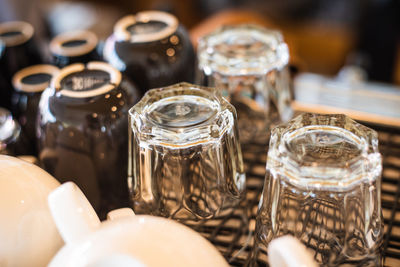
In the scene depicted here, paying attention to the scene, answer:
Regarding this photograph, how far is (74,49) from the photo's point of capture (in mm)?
468

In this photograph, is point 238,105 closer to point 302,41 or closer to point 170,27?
point 170,27

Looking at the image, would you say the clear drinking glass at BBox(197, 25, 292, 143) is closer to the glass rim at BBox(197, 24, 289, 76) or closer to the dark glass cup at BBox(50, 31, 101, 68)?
the glass rim at BBox(197, 24, 289, 76)

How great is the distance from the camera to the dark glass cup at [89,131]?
0.33m

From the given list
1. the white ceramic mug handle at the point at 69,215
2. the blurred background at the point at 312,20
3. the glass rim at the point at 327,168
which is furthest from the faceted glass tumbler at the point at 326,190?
the blurred background at the point at 312,20

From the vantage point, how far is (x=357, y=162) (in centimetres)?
26

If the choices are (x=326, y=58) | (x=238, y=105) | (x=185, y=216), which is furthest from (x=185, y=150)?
(x=326, y=58)

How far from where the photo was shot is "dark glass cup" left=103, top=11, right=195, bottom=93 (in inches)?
16.2

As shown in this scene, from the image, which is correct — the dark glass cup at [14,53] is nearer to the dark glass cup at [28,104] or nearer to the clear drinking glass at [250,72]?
the dark glass cup at [28,104]

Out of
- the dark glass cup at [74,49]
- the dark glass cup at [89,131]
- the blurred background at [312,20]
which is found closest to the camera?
the dark glass cup at [89,131]

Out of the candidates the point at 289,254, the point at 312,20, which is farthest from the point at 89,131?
the point at 312,20

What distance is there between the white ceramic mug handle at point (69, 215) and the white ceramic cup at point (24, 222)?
0.04 metres

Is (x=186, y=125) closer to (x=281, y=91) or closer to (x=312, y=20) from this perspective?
(x=281, y=91)

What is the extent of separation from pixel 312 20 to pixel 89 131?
1201mm

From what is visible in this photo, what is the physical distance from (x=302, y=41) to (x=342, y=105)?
100 centimetres
